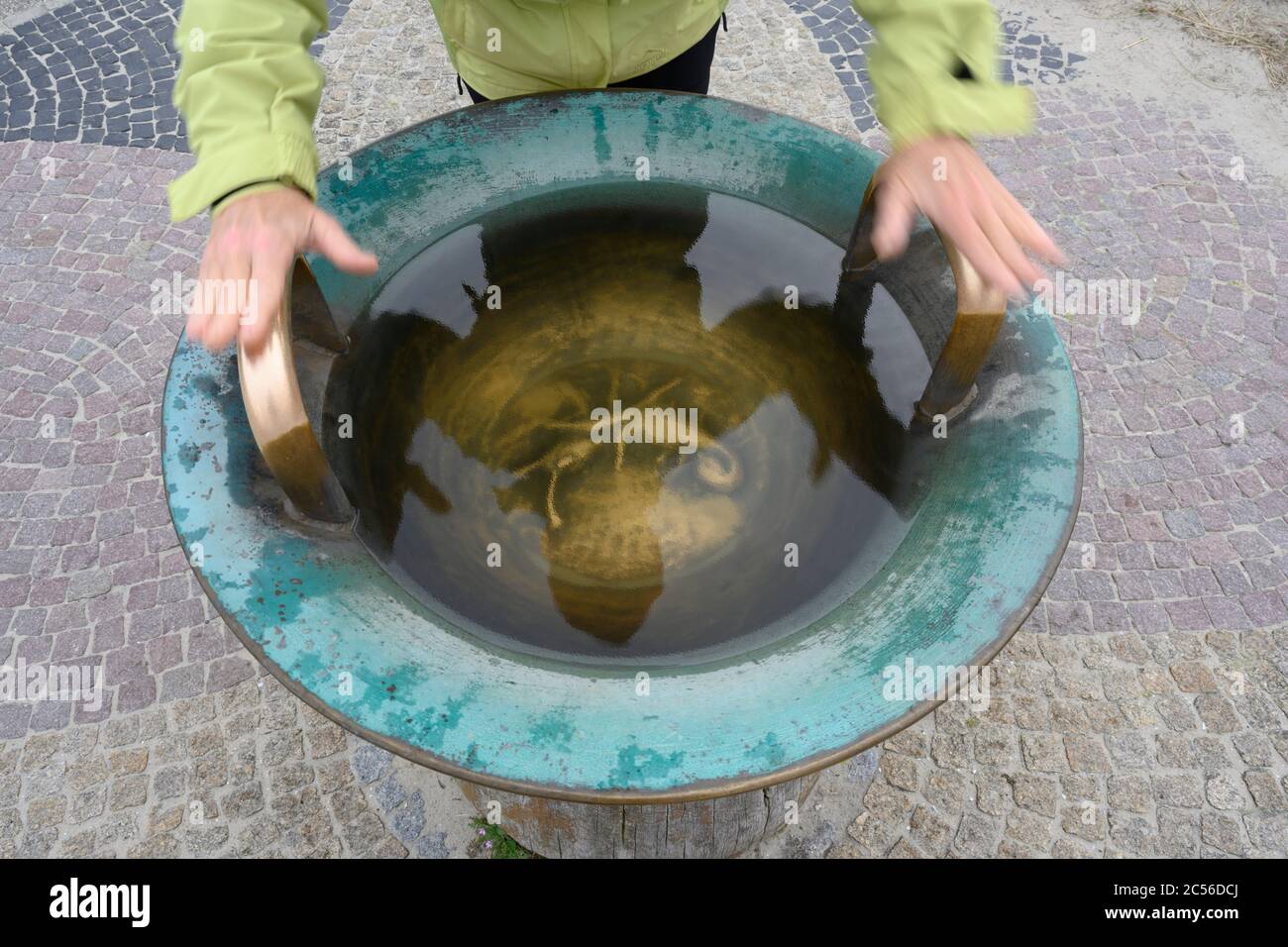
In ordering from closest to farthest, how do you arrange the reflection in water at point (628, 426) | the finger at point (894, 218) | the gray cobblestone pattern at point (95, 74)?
the finger at point (894, 218)
the reflection in water at point (628, 426)
the gray cobblestone pattern at point (95, 74)

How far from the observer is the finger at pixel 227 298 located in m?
1.69

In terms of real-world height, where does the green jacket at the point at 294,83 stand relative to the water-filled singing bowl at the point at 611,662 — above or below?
above

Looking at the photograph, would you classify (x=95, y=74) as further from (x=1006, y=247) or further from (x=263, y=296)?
(x=1006, y=247)

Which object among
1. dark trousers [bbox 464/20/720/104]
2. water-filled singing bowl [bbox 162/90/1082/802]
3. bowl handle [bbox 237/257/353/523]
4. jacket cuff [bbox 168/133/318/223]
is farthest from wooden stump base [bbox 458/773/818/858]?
dark trousers [bbox 464/20/720/104]

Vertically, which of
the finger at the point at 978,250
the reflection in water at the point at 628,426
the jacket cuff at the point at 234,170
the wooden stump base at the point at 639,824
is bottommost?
the wooden stump base at the point at 639,824

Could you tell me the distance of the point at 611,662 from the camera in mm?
1898

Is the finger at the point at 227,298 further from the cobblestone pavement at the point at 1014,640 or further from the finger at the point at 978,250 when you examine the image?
the cobblestone pavement at the point at 1014,640

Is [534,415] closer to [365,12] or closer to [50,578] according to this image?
[50,578]

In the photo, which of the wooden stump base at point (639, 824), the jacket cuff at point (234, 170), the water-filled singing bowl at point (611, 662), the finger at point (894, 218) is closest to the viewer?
the water-filled singing bowl at point (611, 662)

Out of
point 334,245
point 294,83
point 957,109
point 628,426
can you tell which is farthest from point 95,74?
point 957,109

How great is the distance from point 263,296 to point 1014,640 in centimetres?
315

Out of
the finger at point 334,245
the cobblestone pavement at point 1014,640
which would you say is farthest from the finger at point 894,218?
the cobblestone pavement at point 1014,640

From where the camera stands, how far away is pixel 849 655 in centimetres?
175

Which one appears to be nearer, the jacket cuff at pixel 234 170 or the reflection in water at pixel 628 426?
the jacket cuff at pixel 234 170
